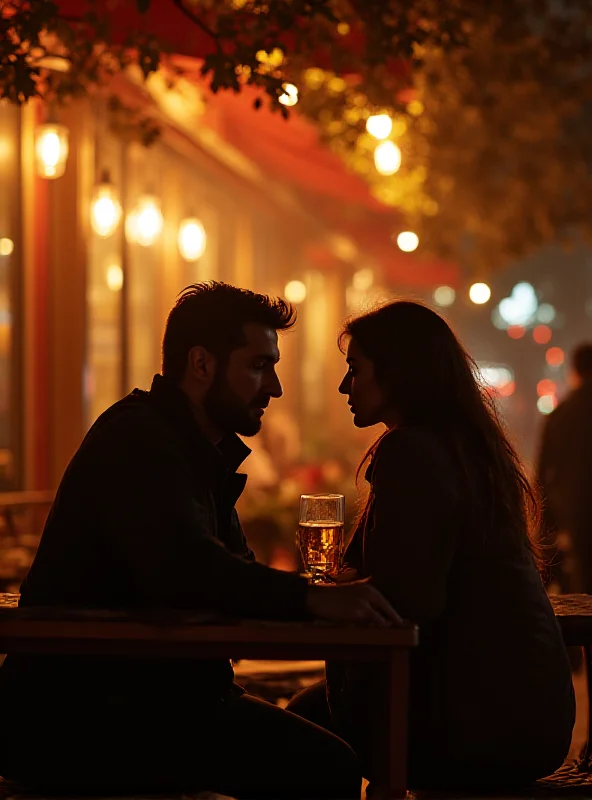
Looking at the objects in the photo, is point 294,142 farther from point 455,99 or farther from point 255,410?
point 255,410

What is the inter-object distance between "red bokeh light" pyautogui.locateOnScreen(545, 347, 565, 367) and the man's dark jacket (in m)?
71.1

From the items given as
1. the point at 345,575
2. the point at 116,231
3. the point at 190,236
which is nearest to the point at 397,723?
the point at 345,575

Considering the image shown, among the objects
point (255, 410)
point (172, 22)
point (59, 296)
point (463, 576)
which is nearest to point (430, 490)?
point (463, 576)

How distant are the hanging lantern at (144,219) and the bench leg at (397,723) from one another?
8754mm

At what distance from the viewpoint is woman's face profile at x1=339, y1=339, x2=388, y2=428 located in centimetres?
365

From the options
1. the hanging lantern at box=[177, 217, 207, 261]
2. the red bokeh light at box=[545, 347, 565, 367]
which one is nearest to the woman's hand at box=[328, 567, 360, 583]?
the hanging lantern at box=[177, 217, 207, 261]

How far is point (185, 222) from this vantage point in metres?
12.3

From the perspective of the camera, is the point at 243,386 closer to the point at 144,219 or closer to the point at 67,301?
the point at 67,301

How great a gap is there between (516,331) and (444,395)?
75.6m

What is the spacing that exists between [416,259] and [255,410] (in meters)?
19.9

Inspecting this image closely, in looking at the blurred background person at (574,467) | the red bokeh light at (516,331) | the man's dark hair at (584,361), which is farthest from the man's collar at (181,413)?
the red bokeh light at (516,331)

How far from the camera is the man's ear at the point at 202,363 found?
3.53 m

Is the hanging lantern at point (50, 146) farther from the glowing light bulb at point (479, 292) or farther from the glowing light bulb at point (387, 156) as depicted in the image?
the glowing light bulb at point (479, 292)

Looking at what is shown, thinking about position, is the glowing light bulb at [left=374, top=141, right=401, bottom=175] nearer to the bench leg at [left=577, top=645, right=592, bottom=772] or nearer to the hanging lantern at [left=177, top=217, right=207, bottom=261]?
the hanging lantern at [left=177, top=217, right=207, bottom=261]
